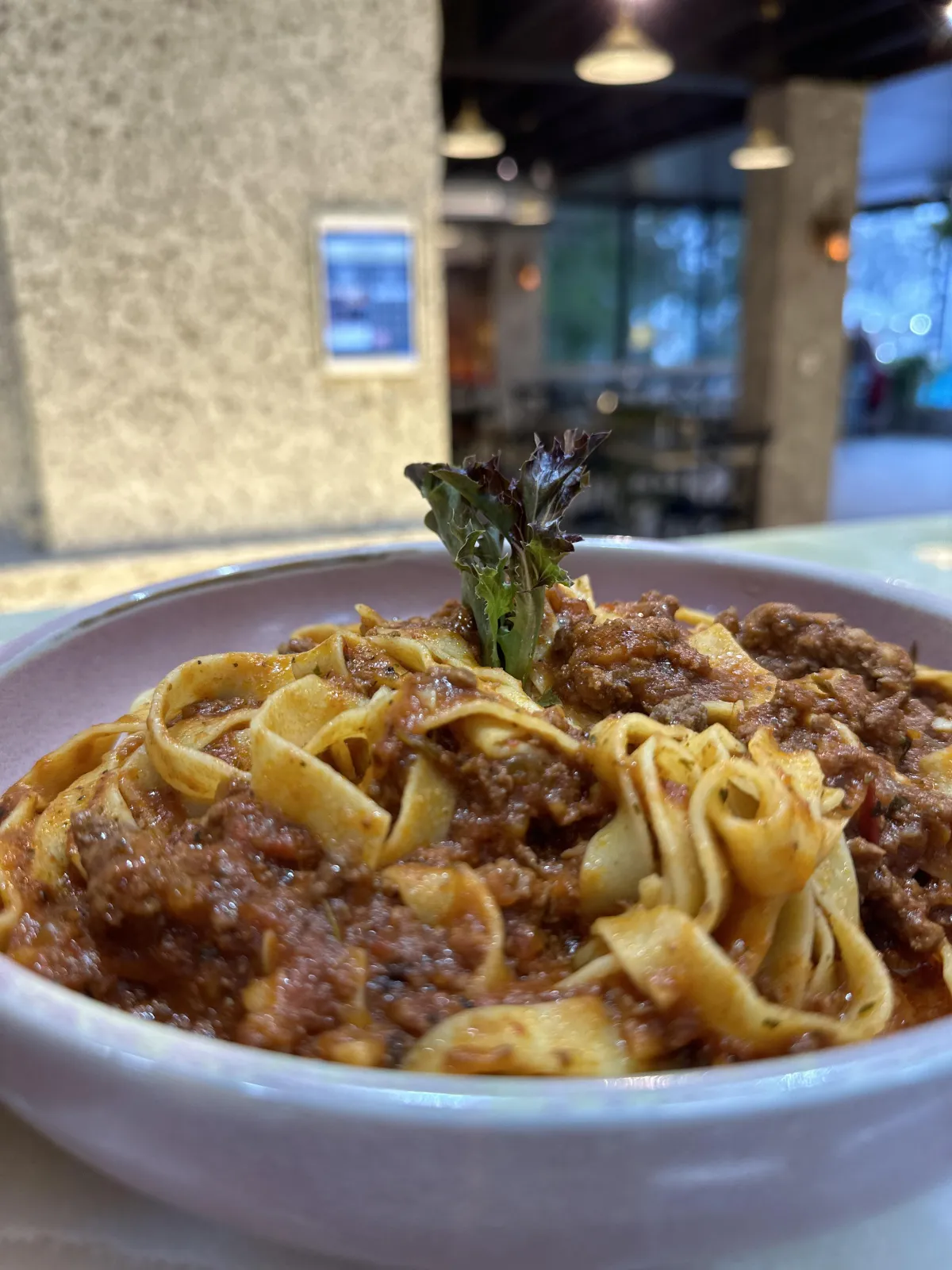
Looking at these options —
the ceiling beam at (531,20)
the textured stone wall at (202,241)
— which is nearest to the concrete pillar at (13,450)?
the textured stone wall at (202,241)

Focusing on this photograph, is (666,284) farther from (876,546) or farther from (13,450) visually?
(876,546)

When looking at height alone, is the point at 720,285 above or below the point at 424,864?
above

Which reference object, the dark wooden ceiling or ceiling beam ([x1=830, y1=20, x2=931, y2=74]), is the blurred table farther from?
ceiling beam ([x1=830, y1=20, x2=931, y2=74])

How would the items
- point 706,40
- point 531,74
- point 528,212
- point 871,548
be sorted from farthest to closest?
point 528,212
point 531,74
point 706,40
point 871,548

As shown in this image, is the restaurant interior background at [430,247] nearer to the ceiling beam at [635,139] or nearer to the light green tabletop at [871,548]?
the ceiling beam at [635,139]

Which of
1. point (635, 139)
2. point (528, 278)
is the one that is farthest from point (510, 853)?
point (528, 278)

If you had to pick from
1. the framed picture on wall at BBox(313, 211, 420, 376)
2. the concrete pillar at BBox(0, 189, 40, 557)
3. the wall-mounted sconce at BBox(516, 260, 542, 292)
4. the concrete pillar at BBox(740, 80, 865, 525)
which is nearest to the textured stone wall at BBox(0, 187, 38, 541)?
the concrete pillar at BBox(0, 189, 40, 557)
